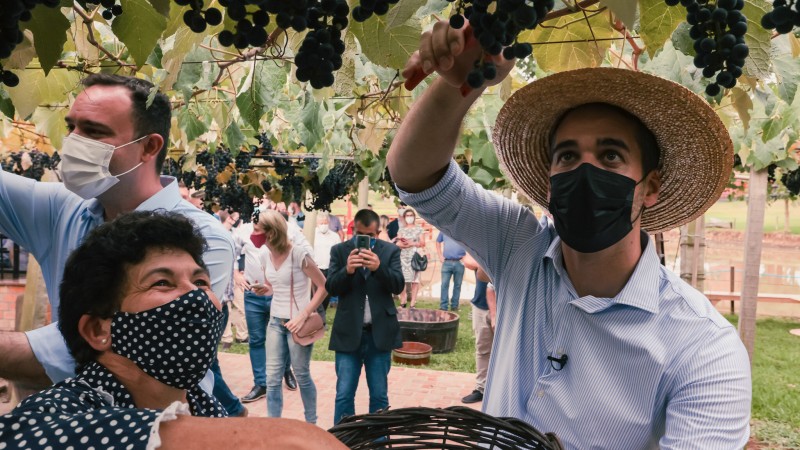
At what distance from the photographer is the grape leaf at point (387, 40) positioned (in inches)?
45.7

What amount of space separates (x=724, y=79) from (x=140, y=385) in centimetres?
145

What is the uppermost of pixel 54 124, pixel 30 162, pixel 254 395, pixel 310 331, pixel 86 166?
pixel 30 162

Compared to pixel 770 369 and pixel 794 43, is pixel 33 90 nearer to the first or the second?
pixel 794 43

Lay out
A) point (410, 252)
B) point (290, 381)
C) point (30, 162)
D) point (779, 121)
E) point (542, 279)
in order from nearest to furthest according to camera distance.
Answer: point (542, 279)
point (779, 121)
point (290, 381)
point (30, 162)
point (410, 252)

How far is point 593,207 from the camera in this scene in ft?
5.48

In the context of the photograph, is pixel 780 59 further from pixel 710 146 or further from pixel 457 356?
pixel 457 356

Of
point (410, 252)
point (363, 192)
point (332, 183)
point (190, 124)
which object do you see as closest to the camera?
point (190, 124)

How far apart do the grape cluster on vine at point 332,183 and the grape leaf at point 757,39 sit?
6.73 metres

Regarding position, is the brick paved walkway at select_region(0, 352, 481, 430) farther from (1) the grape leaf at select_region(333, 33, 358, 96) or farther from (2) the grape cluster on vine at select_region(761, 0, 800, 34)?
(2) the grape cluster on vine at select_region(761, 0, 800, 34)

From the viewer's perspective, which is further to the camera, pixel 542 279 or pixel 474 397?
pixel 474 397

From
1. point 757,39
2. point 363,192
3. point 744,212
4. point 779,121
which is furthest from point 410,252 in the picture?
point 744,212

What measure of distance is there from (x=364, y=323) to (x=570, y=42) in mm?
4437

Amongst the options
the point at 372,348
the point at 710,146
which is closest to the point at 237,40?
the point at 710,146

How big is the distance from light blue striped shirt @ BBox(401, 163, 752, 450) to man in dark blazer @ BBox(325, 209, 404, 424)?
3.83 metres
